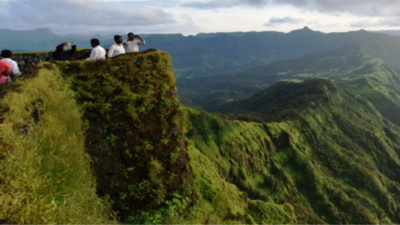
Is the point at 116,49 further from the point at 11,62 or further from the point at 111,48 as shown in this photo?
the point at 11,62

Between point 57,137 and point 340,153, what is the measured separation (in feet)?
333

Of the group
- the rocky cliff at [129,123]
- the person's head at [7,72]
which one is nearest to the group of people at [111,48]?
the rocky cliff at [129,123]

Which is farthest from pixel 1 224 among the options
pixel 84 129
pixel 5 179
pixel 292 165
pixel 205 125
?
pixel 292 165

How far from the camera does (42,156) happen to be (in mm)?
5547

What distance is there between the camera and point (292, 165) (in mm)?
70562

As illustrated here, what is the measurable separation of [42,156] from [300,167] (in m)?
75.1

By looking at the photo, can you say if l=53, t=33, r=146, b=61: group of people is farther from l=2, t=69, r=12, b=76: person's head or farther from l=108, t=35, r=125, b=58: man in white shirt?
l=2, t=69, r=12, b=76: person's head

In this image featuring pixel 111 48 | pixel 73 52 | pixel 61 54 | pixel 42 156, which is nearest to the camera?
pixel 42 156

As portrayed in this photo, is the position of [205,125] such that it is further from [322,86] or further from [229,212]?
[322,86]

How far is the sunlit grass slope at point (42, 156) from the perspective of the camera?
4.41m

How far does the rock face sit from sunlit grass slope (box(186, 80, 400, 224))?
5.82 meters

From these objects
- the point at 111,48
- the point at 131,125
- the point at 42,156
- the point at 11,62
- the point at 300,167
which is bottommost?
the point at 300,167

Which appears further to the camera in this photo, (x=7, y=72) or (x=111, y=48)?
(x=111, y=48)

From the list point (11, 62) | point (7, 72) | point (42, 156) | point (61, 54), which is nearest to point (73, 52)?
point (61, 54)
